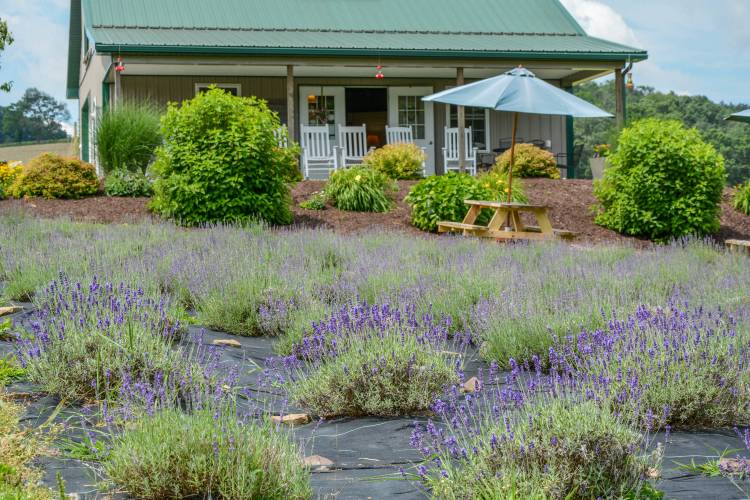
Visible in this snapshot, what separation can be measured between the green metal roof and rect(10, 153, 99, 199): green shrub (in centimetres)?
320

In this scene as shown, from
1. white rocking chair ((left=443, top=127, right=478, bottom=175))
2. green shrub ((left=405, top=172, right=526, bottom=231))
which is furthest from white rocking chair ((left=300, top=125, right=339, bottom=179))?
green shrub ((left=405, top=172, right=526, bottom=231))

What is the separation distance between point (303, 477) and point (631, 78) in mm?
17586

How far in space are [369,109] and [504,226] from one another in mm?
10546

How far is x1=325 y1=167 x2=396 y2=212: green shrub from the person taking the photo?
44.4 ft

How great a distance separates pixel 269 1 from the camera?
20.7m

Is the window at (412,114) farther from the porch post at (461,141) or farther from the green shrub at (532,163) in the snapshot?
the green shrub at (532,163)

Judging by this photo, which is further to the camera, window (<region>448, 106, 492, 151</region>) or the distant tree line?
the distant tree line

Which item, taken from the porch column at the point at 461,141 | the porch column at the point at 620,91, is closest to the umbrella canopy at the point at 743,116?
the porch column at the point at 461,141

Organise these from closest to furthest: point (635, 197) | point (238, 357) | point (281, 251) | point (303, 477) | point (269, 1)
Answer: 1. point (303, 477)
2. point (238, 357)
3. point (281, 251)
4. point (635, 197)
5. point (269, 1)

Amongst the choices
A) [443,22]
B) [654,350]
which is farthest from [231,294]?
[443,22]

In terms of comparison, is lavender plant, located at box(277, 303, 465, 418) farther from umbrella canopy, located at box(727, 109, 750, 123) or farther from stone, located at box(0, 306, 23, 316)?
umbrella canopy, located at box(727, 109, 750, 123)

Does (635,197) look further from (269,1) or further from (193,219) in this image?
(269,1)

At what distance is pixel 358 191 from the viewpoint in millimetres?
13594

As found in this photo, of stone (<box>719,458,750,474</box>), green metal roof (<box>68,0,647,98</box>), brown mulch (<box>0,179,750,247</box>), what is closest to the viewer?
stone (<box>719,458,750,474</box>)
